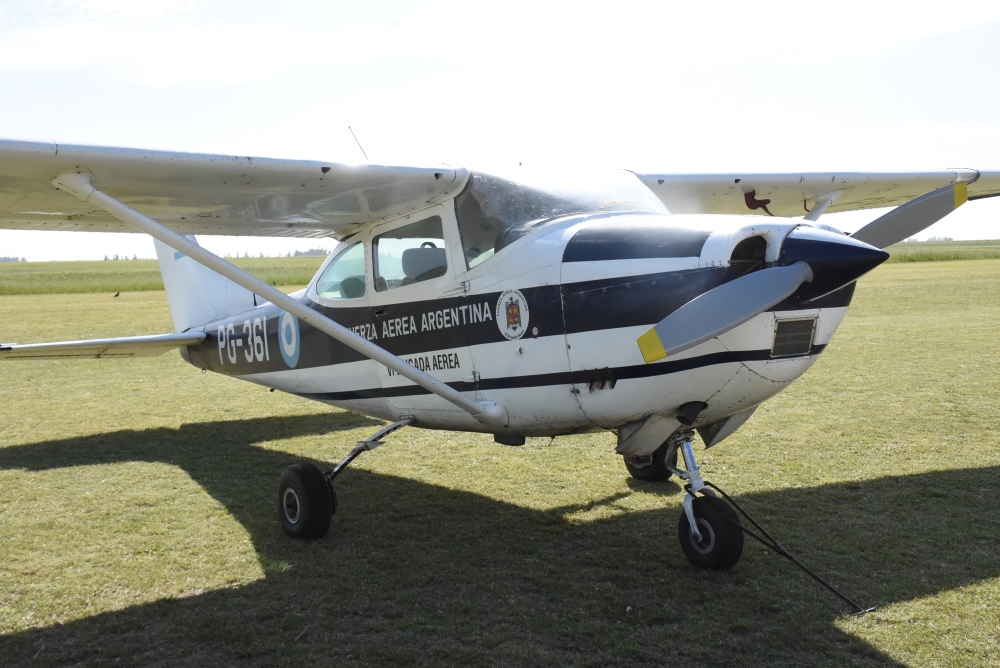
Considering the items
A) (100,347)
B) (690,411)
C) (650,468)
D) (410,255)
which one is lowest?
(650,468)

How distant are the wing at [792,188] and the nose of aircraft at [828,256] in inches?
120

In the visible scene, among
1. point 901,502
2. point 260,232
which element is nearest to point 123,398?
point 260,232

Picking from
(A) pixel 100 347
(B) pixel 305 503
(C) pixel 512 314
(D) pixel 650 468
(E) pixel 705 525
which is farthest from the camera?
(A) pixel 100 347

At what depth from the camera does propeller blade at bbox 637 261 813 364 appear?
363 cm

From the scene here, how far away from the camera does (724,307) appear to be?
370 cm

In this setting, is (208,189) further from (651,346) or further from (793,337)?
(793,337)

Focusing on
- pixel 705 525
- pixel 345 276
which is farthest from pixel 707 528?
pixel 345 276

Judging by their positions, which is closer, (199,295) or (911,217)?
(911,217)

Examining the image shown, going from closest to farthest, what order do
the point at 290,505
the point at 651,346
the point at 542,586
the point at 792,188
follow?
the point at 651,346 < the point at 542,586 < the point at 290,505 < the point at 792,188

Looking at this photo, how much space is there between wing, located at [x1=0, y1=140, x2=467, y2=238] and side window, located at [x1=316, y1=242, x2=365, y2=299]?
0.20 meters

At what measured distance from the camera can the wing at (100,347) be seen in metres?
7.27

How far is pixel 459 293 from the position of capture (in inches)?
197

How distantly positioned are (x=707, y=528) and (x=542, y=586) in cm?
95

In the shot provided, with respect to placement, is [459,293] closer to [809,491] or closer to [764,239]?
[764,239]
